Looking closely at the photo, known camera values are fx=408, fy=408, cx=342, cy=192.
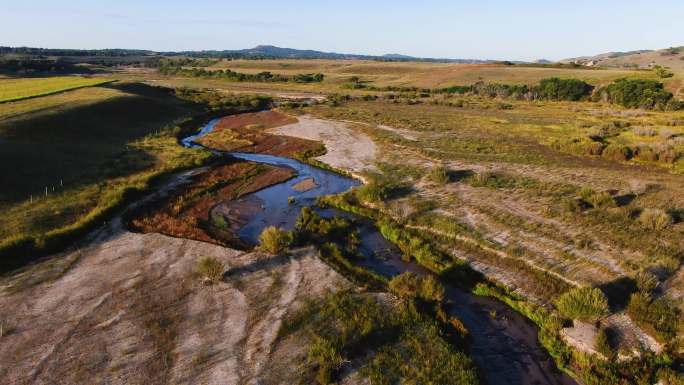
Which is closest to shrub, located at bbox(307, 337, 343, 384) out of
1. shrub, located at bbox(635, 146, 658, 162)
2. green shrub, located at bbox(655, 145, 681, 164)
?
shrub, located at bbox(635, 146, 658, 162)

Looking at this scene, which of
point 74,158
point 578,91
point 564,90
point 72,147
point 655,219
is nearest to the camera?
point 655,219

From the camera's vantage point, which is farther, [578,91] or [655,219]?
[578,91]

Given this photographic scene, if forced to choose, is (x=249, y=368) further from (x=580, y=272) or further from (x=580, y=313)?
(x=580, y=272)

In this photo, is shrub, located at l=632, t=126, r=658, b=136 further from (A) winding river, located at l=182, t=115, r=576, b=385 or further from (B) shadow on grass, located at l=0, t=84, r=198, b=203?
(B) shadow on grass, located at l=0, t=84, r=198, b=203

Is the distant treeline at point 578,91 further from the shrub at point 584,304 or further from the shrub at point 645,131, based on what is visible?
the shrub at point 584,304

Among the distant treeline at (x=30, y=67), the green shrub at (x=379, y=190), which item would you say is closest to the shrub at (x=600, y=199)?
the green shrub at (x=379, y=190)

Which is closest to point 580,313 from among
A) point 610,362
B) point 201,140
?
point 610,362

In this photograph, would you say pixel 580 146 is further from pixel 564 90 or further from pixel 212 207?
pixel 564 90

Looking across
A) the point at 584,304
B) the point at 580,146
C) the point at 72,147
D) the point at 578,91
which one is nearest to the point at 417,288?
the point at 584,304
